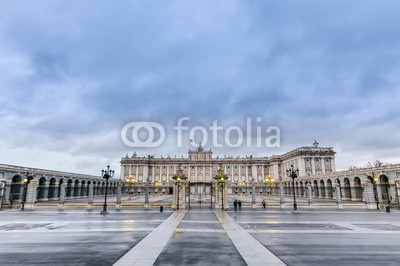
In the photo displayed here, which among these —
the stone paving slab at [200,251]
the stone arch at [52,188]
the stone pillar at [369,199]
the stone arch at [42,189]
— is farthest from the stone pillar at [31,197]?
the stone pillar at [369,199]

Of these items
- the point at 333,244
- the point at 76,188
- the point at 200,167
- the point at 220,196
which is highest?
the point at 200,167

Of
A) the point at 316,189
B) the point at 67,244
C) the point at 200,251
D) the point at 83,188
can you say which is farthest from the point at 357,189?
the point at 83,188

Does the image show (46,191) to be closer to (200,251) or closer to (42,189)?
(42,189)

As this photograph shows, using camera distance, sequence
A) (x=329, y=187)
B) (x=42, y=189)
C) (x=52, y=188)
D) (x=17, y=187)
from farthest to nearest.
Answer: (x=329, y=187) → (x=52, y=188) → (x=42, y=189) → (x=17, y=187)

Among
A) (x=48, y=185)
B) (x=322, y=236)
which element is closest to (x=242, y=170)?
(x=48, y=185)

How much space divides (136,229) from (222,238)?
6.83 meters

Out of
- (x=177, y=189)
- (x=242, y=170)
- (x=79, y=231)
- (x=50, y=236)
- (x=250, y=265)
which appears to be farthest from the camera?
(x=242, y=170)

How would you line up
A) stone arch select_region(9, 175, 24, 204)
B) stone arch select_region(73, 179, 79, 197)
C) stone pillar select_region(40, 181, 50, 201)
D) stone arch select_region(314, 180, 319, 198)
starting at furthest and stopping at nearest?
stone arch select_region(314, 180, 319, 198) → stone arch select_region(73, 179, 79, 197) → stone pillar select_region(40, 181, 50, 201) → stone arch select_region(9, 175, 24, 204)

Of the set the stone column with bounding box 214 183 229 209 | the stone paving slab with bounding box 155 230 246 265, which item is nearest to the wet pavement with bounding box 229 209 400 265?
the stone paving slab with bounding box 155 230 246 265

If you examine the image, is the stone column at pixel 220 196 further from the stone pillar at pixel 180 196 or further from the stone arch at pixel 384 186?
the stone arch at pixel 384 186

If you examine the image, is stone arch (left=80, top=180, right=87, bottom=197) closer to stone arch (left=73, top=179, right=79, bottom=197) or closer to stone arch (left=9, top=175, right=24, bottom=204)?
stone arch (left=73, top=179, right=79, bottom=197)

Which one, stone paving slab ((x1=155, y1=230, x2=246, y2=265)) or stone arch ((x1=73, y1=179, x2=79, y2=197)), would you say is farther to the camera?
stone arch ((x1=73, y1=179, x2=79, y2=197))

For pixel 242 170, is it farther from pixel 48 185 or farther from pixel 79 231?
pixel 79 231

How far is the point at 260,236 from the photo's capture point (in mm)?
15148
